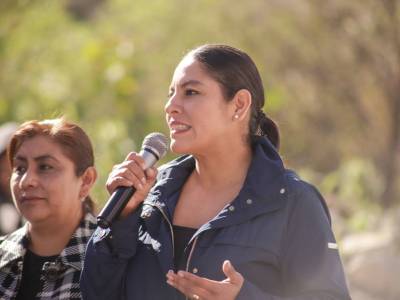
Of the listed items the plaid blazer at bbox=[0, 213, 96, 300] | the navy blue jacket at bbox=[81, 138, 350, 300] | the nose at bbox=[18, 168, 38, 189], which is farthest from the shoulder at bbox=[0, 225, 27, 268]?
the navy blue jacket at bbox=[81, 138, 350, 300]

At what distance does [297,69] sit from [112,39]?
4.43 m

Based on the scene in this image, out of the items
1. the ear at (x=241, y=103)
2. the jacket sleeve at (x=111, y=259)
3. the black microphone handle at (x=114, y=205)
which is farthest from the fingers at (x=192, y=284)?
the ear at (x=241, y=103)

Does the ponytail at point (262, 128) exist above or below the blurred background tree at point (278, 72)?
below

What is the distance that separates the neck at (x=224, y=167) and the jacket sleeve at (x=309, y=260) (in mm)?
309

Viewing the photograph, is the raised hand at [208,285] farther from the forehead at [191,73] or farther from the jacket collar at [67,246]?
the jacket collar at [67,246]

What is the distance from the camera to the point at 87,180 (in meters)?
4.24

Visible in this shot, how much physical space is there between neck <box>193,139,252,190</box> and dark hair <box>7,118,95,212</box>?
66 cm

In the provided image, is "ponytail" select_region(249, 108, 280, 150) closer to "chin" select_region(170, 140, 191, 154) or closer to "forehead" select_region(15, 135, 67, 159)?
"chin" select_region(170, 140, 191, 154)

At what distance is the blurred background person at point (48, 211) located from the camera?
158 inches

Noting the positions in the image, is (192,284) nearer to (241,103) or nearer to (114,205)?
(114,205)

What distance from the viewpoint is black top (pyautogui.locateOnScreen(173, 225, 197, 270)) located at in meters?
3.51

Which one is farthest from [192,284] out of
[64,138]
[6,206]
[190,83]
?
[6,206]

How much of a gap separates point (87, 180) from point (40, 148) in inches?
10.8

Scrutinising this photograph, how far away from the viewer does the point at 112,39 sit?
40.1 ft
